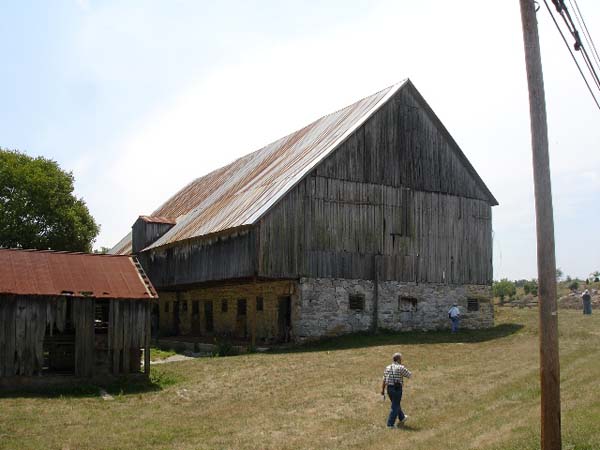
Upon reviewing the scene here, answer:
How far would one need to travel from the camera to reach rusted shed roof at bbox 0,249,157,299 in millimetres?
19719

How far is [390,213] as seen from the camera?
3058 centimetres

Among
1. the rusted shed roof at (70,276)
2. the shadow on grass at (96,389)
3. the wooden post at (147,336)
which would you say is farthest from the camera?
the wooden post at (147,336)

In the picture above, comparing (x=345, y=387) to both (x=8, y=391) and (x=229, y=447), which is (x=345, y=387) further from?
(x=8, y=391)

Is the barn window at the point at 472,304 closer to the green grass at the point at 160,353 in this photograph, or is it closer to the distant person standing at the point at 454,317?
the distant person standing at the point at 454,317

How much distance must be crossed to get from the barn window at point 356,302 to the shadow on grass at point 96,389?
1006cm

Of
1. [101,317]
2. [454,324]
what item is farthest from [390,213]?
[101,317]

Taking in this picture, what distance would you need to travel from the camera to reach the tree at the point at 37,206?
159ft

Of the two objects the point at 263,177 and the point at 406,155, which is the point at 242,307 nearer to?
the point at 263,177

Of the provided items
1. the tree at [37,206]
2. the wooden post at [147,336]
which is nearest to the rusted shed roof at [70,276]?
the wooden post at [147,336]

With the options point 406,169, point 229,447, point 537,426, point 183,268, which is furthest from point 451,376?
point 183,268

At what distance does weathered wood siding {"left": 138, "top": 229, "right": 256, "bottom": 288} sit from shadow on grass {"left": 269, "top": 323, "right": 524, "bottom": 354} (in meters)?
3.83

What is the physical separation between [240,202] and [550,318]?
22965mm

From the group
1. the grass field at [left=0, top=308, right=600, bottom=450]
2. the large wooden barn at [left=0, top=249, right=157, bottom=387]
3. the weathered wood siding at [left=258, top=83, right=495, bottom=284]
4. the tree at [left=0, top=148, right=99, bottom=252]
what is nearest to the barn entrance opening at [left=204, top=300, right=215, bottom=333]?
the weathered wood siding at [left=258, top=83, right=495, bottom=284]

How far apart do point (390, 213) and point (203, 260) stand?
8.79m
